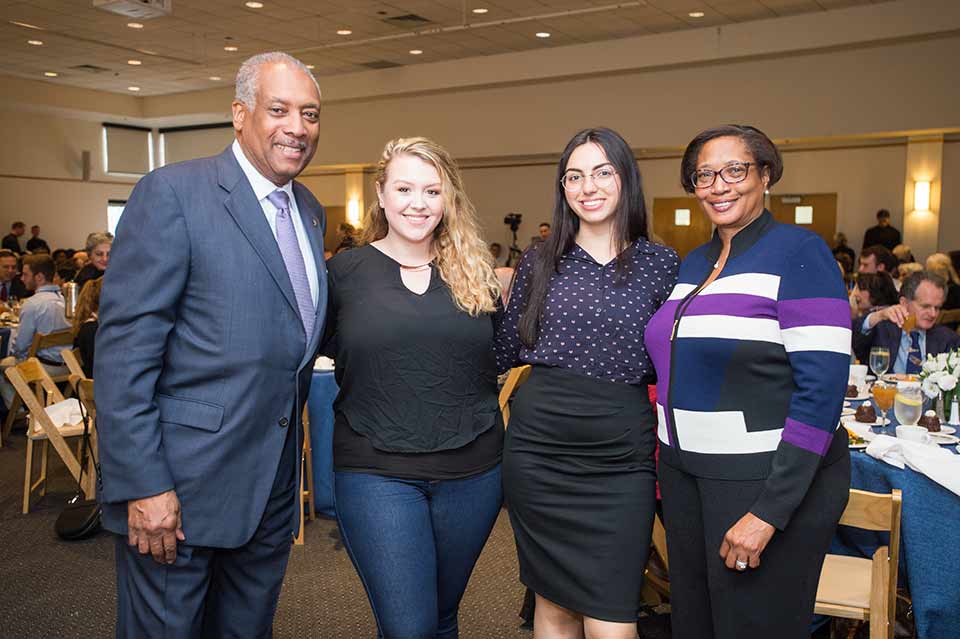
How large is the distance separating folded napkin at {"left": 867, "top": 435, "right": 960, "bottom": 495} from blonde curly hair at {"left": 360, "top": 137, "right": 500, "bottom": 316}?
62.7 inches

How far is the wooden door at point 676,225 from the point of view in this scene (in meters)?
14.6

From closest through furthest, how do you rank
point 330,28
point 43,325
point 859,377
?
point 859,377 → point 43,325 → point 330,28

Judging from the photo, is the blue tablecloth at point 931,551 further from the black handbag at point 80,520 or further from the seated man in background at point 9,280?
the seated man in background at point 9,280

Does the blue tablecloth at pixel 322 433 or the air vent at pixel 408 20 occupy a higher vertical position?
the air vent at pixel 408 20

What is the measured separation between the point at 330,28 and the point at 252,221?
1075cm

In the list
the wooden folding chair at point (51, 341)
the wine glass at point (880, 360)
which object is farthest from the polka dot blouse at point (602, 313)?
the wooden folding chair at point (51, 341)

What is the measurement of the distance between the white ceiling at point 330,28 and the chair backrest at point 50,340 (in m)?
5.80

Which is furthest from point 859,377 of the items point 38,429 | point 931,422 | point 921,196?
point 921,196

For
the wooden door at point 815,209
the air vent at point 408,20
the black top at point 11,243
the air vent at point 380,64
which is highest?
the air vent at point 408,20

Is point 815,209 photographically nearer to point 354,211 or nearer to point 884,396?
point 354,211

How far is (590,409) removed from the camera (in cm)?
221

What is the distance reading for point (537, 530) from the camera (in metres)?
2.32

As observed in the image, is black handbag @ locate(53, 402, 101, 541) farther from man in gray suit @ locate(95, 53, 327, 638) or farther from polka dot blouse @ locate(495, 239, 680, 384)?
polka dot blouse @ locate(495, 239, 680, 384)

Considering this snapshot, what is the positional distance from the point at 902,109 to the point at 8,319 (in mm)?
11123
